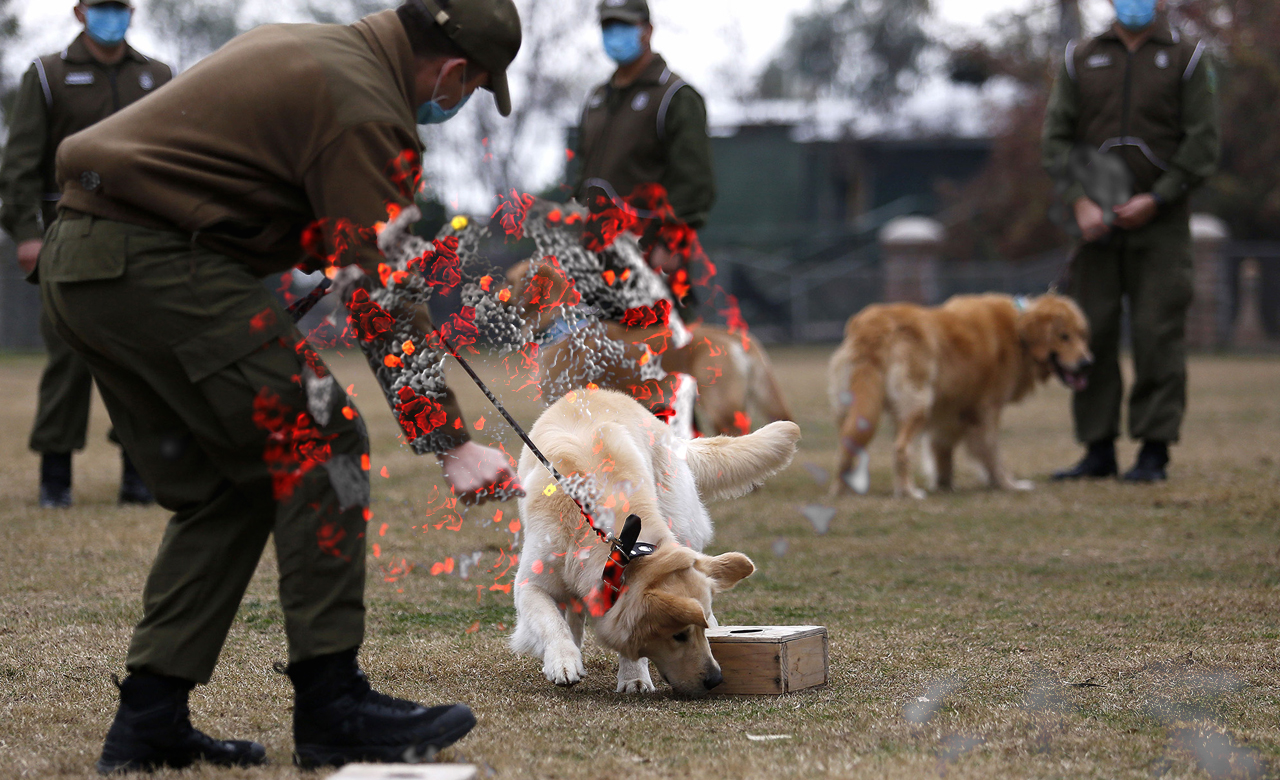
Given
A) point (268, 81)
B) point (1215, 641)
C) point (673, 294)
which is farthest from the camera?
point (673, 294)

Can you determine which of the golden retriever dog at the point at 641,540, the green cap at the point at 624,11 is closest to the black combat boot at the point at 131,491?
the green cap at the point at 624,11

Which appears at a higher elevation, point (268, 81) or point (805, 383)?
point (268, 81)

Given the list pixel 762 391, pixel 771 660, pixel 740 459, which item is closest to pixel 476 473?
pixel 771 660

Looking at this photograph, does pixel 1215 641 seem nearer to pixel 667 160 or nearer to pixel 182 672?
pixel 182 672

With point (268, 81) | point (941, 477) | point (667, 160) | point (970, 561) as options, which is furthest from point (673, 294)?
point (268, 81)

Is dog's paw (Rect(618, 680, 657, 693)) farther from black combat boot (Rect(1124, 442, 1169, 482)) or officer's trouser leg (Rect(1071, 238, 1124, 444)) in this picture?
officer's trouser leg (Rect(1071, 238, 1124, 444))

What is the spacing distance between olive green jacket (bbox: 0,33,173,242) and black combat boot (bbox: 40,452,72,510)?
1.16 meters

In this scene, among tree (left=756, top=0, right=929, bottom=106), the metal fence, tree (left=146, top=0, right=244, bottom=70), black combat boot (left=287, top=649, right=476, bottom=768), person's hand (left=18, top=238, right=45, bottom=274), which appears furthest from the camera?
tree (left=756, top=0, right=929, bottom=106)

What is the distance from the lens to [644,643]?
9.76 feet

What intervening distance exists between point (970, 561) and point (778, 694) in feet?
7.21

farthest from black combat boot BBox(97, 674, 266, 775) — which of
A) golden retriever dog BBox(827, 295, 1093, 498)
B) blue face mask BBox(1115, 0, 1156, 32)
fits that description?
blue face mask BBox(1115, 0, 1156, 32)

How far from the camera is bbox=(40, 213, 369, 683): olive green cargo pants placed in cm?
228

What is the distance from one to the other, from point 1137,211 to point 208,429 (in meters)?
5.96

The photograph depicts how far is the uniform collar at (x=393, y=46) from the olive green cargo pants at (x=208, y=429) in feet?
1.62
